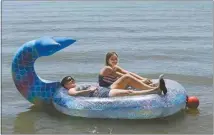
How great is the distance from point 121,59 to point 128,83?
6.56 metres

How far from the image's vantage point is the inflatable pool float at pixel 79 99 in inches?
363

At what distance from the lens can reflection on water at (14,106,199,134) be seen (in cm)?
913

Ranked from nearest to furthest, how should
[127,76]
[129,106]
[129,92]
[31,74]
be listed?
1. [129,106]
2. [129,92]
3. [127,76]
4. [31,74]

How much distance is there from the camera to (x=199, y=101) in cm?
1082

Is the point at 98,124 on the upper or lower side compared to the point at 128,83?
lower

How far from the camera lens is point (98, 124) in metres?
9.40

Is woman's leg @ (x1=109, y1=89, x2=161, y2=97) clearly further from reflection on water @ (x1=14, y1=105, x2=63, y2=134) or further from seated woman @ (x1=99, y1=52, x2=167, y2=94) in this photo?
reflection on water @ (x1=14, y1=105, x2=63, y2=134)

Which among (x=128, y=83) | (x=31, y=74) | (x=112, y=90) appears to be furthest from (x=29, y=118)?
(x=128, y=83)

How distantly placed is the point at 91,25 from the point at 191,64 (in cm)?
1301

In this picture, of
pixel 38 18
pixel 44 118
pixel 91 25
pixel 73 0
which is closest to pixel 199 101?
pixel 44 118

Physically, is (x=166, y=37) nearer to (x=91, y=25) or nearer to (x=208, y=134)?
(x=91, y=25)

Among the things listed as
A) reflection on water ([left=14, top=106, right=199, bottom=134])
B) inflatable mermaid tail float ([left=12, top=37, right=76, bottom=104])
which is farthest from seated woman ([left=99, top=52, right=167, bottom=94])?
inflatable mermaid tail float ([left=12, top=37, right=76, bottom=104])

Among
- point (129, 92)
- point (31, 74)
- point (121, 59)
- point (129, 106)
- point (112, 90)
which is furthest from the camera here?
point (121, 59)

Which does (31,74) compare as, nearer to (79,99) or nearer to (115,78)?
(79,99)
